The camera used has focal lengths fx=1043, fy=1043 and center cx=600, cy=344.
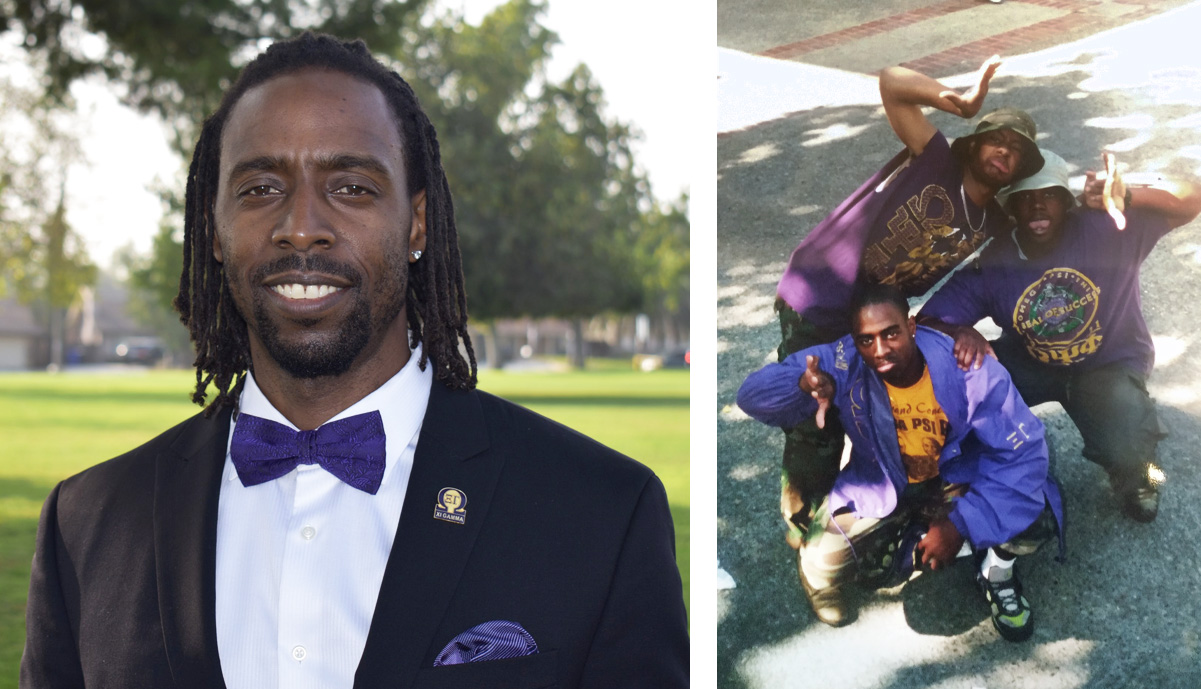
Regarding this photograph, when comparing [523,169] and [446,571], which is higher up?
[523,169]

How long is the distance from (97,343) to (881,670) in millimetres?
68187

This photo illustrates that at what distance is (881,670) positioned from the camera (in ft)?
10.3

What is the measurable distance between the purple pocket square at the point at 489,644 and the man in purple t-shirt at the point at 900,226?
5.26 feet

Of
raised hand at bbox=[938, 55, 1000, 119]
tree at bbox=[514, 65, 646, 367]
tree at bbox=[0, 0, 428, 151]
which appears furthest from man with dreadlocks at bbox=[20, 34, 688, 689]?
tree at bbox=[514, 65, 646, 367]

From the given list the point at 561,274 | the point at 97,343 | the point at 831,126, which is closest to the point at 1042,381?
the point at 831,126

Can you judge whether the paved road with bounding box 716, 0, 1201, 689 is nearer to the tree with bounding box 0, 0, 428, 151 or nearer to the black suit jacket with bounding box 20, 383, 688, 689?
the black suit jacket with bounding box 20, 383, 688, 689

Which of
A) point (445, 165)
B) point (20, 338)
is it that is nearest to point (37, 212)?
point (445, 165)

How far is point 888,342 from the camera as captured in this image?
317 cm

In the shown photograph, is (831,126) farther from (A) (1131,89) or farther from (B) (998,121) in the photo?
(A) (1131,89)

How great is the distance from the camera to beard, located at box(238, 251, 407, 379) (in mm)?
1866

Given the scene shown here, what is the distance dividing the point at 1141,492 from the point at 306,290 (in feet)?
7.96

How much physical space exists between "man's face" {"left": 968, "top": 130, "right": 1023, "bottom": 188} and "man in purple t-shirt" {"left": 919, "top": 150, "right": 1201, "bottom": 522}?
6 centimetres

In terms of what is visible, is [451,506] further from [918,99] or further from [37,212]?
[37,212]

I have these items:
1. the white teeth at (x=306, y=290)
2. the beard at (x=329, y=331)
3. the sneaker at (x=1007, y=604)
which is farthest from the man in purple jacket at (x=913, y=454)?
A: the white teeth at (x=306, y=290)
